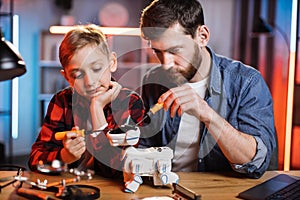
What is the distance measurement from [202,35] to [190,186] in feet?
1.65

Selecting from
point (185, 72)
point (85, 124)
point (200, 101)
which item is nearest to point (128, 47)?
point (185, 72)

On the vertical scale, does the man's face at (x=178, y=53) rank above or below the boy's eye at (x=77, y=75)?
above

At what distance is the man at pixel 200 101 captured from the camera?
130 cm

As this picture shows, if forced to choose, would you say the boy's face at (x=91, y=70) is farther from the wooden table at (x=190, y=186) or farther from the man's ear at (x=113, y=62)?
the wooden table at (x=190, y=186)

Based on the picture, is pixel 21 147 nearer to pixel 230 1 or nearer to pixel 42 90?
pixel 42 90

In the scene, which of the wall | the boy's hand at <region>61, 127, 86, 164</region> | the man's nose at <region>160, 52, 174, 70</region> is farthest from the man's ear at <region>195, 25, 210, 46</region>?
the wall

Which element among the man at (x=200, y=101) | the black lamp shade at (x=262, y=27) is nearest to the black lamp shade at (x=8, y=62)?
the man at (x=200, y=101)

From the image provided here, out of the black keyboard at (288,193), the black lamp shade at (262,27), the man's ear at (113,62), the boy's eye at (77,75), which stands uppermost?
the black lamp shade at (262,27)

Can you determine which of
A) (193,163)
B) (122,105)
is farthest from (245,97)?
(122,105)

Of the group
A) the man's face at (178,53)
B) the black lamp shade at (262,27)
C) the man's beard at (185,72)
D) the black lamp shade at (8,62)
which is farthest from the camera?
the black lamp shade at (262,27)

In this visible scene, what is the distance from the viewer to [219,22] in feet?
12.6

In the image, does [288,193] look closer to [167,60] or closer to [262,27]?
[167,60]

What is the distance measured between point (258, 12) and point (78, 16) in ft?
5.69

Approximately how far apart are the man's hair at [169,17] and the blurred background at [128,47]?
1607 mm
